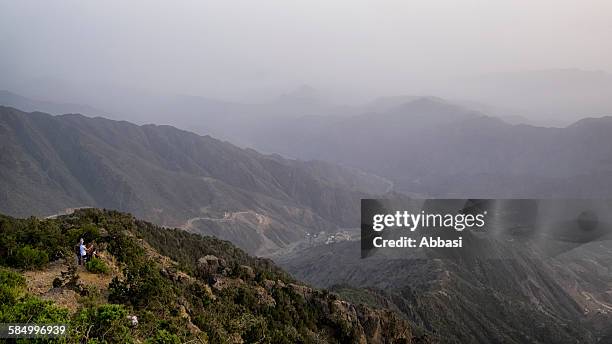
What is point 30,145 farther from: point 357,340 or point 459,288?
point 357,340

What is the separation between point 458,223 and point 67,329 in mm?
51701

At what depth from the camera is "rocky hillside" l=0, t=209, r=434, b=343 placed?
1296cm

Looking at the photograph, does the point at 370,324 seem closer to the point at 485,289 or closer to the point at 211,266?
the point at 211,266

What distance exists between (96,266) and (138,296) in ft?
10.5

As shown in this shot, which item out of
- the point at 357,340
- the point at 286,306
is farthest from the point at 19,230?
the point at 357,340

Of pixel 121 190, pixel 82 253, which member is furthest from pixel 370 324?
pixel 121 190

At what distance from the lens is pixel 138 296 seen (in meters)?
16.9

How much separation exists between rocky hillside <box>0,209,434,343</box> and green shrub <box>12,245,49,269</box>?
34 mm

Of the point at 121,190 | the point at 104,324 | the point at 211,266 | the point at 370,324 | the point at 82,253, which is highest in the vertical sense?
the point at 82,253

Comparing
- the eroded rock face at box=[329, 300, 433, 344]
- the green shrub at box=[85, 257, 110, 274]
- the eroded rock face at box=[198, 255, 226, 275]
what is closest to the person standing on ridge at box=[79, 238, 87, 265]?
the green shrub at box=[85, 257, 110, 274]

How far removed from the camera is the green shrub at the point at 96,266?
739 inches

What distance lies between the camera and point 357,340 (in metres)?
31.1

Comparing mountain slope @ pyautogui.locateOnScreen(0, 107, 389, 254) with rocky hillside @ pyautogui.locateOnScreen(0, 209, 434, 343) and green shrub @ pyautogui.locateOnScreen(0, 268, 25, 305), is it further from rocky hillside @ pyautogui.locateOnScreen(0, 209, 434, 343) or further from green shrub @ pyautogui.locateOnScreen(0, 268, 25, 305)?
green shrub @ pyautogui.locateOnScreen(0, 268, 25, 305)

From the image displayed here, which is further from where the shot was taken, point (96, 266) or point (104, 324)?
point (96, 266)
